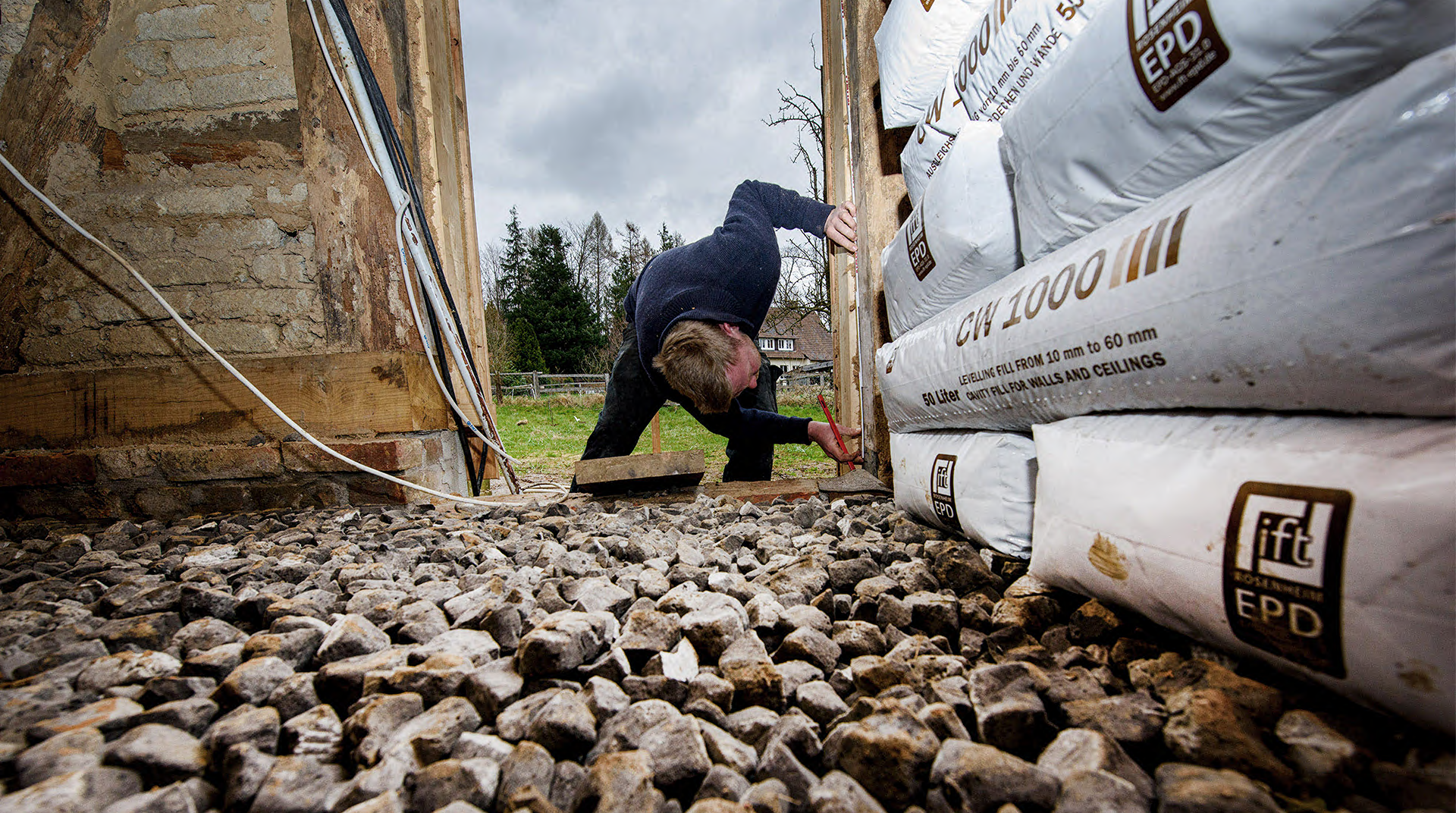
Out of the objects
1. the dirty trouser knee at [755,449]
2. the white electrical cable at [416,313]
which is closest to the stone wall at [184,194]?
the white electrical cable at [416,313]

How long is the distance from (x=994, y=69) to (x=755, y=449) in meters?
1.88

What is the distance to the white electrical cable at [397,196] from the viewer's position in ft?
5.99

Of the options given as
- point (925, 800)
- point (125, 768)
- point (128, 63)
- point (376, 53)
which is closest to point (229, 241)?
point (128, 63)

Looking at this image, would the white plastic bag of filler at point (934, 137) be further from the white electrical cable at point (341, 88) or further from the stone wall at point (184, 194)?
the stone wall at point (184, 194)

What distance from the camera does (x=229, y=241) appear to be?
1836 millimetres

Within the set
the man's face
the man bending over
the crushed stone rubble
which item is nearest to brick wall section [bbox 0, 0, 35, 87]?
the crushed stone rubble

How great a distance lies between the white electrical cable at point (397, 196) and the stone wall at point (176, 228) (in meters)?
0.04

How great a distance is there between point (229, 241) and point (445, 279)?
0.62 m

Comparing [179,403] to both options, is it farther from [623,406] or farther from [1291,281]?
[1291,281]

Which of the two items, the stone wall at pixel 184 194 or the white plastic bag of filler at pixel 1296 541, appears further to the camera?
the stone wall at pixel 184 194

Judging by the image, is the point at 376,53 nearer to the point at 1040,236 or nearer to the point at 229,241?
the point at 229,241

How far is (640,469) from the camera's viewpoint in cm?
201

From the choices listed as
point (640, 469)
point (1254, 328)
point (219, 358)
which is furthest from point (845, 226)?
point (219, 358)

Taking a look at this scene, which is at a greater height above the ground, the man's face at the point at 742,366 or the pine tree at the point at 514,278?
the pine tree at the point at 514,278
